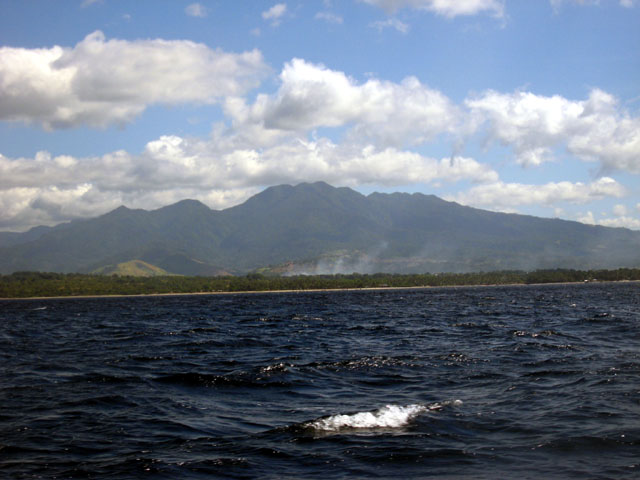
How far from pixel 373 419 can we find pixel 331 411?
231cm

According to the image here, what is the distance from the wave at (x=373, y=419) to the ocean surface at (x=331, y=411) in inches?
3.7

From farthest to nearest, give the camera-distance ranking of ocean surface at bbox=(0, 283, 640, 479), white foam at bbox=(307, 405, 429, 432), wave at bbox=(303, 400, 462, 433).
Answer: white foam at bbox=(307, 405, 429, 432) < wave at bbox=(303, 400, 462, 433) < ocean surface at bbox=(0, 283, 640, 479)

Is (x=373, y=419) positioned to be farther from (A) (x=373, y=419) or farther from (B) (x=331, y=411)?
(B) (x=331, y=411)

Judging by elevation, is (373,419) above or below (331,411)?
above

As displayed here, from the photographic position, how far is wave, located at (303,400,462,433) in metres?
19.4

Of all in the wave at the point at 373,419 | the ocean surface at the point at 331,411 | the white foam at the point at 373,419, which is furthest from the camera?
the white foam at the point at 373,419

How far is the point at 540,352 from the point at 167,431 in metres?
25.9

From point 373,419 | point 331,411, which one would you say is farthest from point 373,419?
point 331,411

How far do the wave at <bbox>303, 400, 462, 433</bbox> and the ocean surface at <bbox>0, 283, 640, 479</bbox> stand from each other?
0.31 ft

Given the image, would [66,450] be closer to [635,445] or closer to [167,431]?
[167,431]

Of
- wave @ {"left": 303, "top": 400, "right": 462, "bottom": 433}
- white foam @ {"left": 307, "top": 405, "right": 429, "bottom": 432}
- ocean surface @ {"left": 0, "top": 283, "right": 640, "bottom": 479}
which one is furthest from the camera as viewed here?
white foam @ {"left": 307, "top": 405, "right": 429, "bottom": 432}

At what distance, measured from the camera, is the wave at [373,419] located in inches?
763

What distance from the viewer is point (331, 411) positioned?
21891mm

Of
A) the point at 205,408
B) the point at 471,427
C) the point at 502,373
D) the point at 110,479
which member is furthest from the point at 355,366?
the point at 110,479
